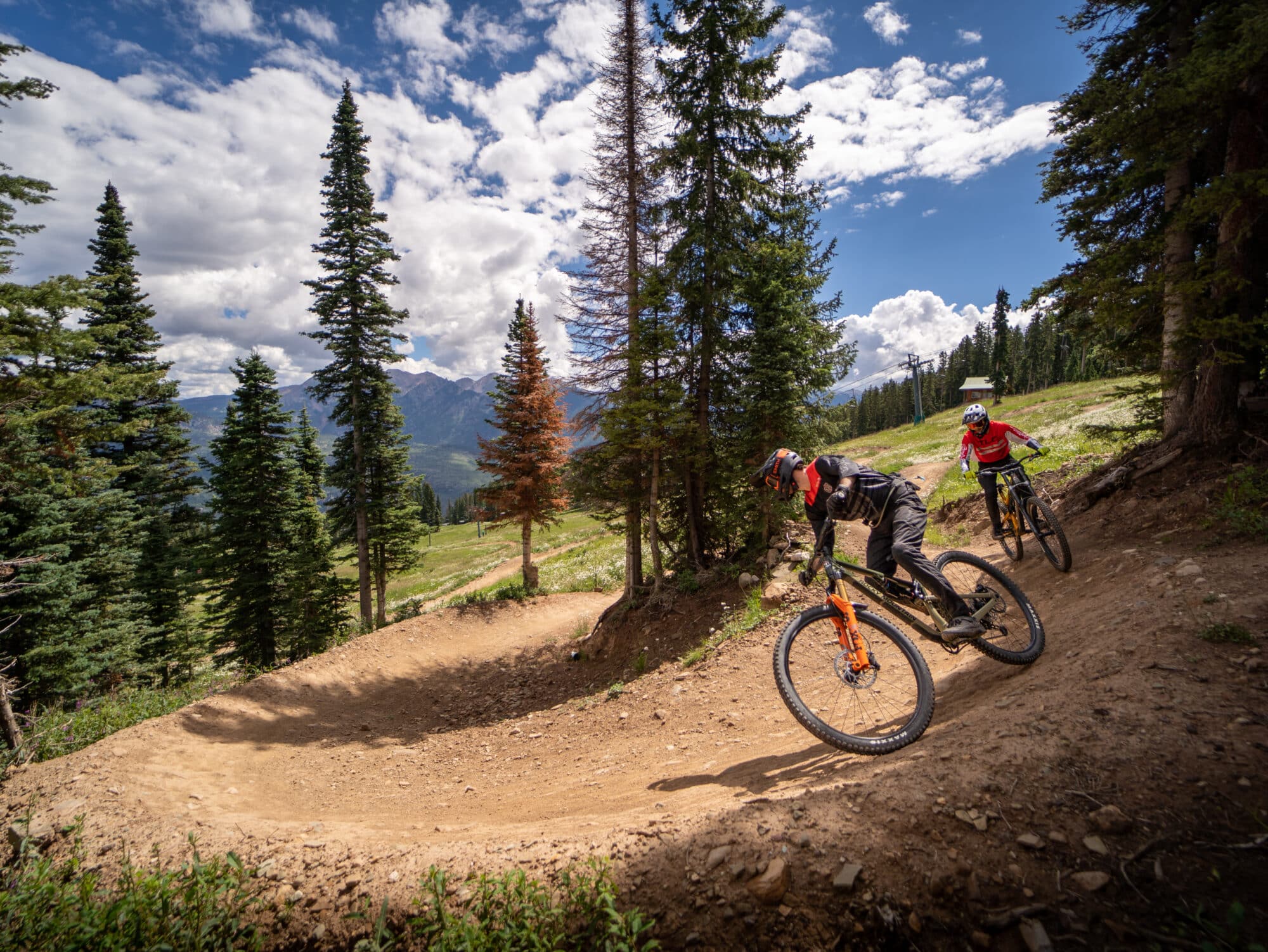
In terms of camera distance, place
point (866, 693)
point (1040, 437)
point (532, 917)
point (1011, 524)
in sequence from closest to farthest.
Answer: point (532, 917) → point (866, 693) → point (1011, 524) → point (1040, 437)

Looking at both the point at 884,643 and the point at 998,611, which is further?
the point at 884,643

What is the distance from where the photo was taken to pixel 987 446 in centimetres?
877

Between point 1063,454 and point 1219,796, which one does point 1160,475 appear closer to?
point 1219,796

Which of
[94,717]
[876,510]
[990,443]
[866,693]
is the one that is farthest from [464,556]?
[876,510]

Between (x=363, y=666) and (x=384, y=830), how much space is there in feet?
40.2

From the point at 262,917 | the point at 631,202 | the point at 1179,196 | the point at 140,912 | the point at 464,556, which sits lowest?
the point at 464,556

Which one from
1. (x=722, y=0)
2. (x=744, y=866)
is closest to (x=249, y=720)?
(x=744, y=866)

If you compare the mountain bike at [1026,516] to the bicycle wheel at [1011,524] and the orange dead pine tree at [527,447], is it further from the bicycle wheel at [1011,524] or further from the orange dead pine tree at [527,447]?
the orange dead pine tree at [527,447]

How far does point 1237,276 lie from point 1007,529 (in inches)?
202

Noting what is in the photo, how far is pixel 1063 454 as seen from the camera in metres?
19.4

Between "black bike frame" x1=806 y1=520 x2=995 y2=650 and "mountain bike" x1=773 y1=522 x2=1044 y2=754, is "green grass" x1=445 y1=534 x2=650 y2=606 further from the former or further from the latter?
"black bike frame" x1=806 y1=520 x2=995 y2=650

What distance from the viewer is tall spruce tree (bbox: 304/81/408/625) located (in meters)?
21.0

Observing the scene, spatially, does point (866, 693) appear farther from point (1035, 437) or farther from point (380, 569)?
point (1035, 437)

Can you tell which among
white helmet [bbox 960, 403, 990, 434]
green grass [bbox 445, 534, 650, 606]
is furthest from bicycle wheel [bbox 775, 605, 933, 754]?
green grass [bbox 445, 534, 650, 606]
